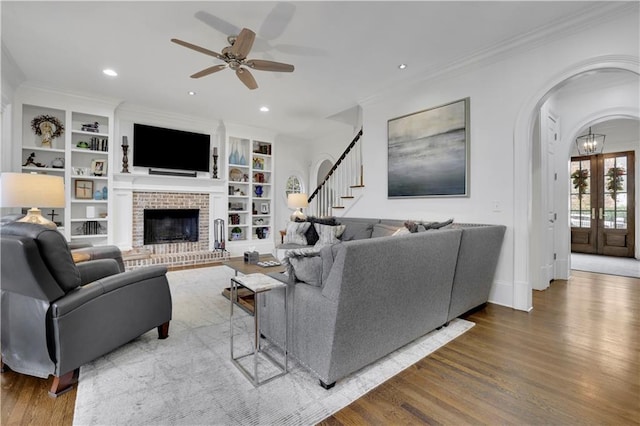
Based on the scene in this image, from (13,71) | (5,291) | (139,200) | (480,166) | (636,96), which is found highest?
(13,71)

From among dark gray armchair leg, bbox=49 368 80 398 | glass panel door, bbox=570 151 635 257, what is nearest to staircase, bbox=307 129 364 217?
dark gray armchair leg, bbox=49 368 80 398

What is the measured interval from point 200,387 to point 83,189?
4820mm

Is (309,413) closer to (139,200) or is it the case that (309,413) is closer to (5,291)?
(5,291)

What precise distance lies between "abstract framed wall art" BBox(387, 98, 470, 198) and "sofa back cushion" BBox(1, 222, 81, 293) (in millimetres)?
3770

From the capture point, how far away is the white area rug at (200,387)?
1.52m

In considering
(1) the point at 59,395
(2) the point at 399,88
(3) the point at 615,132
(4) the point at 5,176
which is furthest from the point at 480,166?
(3) the point at 615,132

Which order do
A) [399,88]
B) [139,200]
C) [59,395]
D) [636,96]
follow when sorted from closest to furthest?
[59,395], [636,96], [399,88], [139,200]

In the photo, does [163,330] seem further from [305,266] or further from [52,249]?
[305,266]

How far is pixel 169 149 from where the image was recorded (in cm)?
574

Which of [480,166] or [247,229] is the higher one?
Result: [480,166]

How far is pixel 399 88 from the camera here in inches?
169

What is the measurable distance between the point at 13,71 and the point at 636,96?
26.9 feet

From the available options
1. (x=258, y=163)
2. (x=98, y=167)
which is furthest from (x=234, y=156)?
(x=98, y=167)

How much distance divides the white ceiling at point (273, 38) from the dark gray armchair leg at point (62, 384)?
9.72 feet
